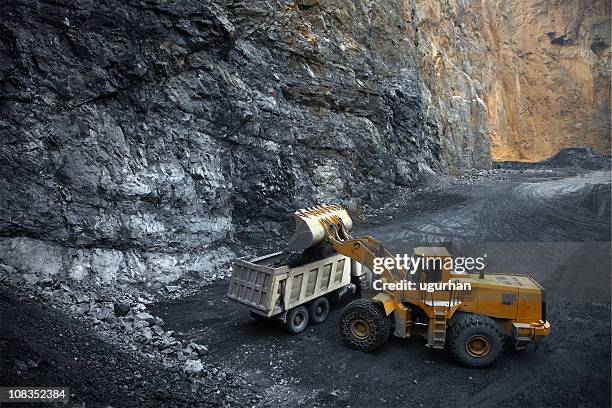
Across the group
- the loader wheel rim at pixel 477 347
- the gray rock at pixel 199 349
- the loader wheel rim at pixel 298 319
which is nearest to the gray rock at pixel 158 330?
the gray rock at pixel 199 349

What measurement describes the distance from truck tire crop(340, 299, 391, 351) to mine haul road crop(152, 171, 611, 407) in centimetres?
21

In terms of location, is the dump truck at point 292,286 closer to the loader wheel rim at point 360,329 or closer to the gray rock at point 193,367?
the loader wheel rim at point 360,329

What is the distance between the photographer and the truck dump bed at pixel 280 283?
8.14m

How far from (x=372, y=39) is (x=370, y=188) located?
767 cm

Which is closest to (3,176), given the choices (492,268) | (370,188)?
(492,268)

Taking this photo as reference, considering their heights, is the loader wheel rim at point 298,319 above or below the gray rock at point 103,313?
above

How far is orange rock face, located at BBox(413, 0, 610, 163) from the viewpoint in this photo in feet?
152

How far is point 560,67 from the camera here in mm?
51281

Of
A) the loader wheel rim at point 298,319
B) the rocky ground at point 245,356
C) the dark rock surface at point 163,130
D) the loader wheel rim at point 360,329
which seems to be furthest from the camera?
the dark rock surface at point 163,130

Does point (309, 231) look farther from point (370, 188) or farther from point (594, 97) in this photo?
point (594, 97)

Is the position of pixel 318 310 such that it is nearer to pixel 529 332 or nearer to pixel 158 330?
pixel 158 330

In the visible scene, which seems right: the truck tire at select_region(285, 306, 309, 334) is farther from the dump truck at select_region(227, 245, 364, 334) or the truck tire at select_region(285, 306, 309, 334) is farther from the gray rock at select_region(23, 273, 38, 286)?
the gray rock at select_region(23, 273, 38, 286)

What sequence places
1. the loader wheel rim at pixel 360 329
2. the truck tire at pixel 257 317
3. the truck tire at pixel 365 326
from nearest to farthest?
the truck tire at pixel 365 326
the loader wheel rim at pixel 360 329
the truck tire at pixel 257 317
